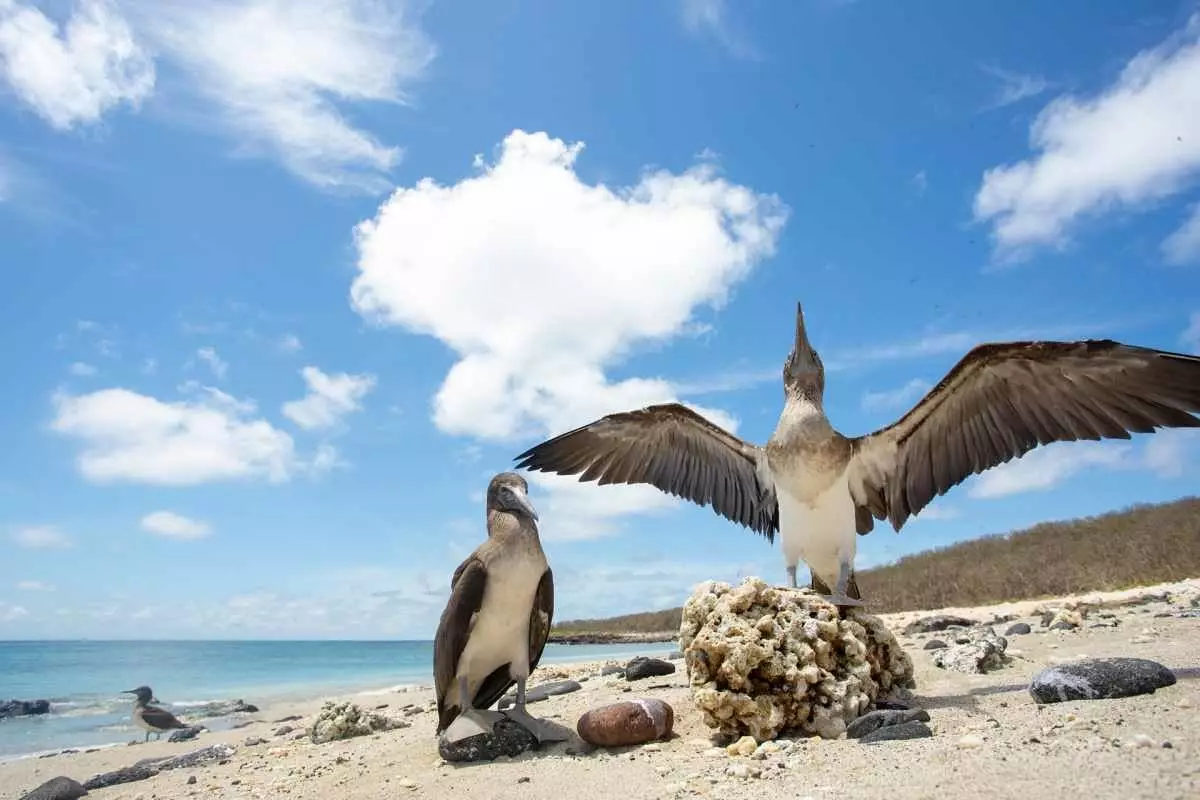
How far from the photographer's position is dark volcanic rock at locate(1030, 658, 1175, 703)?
5.02 meters

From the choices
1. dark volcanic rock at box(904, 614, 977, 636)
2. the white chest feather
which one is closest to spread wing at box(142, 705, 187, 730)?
the white chest feather

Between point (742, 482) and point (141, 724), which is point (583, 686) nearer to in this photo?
point (742, 482)

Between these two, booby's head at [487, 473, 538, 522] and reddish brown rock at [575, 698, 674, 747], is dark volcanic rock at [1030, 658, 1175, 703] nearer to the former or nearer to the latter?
reddish brown rock at [575, 698, 674, 747]

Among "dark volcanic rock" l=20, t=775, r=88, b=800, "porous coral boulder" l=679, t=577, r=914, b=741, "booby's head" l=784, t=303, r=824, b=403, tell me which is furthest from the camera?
"dark volcanic rock" l=20, t=775, r=88, b=800

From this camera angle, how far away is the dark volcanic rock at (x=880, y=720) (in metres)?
5.00

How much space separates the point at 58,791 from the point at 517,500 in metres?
5.11

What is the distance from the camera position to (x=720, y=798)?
3.98 meters

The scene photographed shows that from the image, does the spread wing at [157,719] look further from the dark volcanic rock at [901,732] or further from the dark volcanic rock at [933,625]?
the dark volcanic rock at [901,732]

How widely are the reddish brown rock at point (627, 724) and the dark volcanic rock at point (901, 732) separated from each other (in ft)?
4.60

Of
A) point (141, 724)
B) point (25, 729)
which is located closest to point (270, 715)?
point (141, 724)

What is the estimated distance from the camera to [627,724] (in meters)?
5.59

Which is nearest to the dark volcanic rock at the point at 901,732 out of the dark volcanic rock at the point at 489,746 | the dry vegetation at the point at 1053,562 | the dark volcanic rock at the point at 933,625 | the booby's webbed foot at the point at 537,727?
the booby's webbed foot at the point at 537,727

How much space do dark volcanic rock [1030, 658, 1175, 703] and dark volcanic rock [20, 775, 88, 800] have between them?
796 centimetres

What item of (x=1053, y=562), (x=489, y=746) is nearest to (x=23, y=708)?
(x=489, y=746)
